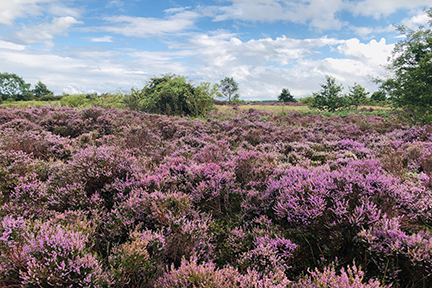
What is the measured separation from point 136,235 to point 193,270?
840mm

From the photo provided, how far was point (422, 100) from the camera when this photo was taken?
21.3 meters

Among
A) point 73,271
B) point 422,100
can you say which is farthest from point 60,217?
point 422,100

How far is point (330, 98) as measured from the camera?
32.5m

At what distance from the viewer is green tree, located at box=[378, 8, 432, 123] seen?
67.9 ft

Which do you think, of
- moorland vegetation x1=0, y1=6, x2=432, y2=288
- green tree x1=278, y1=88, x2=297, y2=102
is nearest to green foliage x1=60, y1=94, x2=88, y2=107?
moorland vegetation x1=0, y1=6, x2=432, y2=288

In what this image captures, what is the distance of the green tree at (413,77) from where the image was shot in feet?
67.9

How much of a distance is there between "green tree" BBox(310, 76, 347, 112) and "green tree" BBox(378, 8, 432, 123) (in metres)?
4.88

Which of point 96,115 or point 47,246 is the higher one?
point 96,115

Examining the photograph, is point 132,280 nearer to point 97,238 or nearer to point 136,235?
point 136,235

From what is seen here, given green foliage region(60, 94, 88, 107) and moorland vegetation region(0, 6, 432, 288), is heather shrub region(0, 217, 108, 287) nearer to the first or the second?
moorland vegetation region(0, 6, 432, 288)

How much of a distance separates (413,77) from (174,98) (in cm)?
2147

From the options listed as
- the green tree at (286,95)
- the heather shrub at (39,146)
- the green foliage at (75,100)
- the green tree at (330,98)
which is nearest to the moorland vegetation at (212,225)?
the heather shrub at (39,146)

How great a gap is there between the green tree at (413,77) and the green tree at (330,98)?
16.0 feet

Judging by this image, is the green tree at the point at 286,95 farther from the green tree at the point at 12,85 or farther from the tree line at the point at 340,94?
the green tree at the point at 12,85
